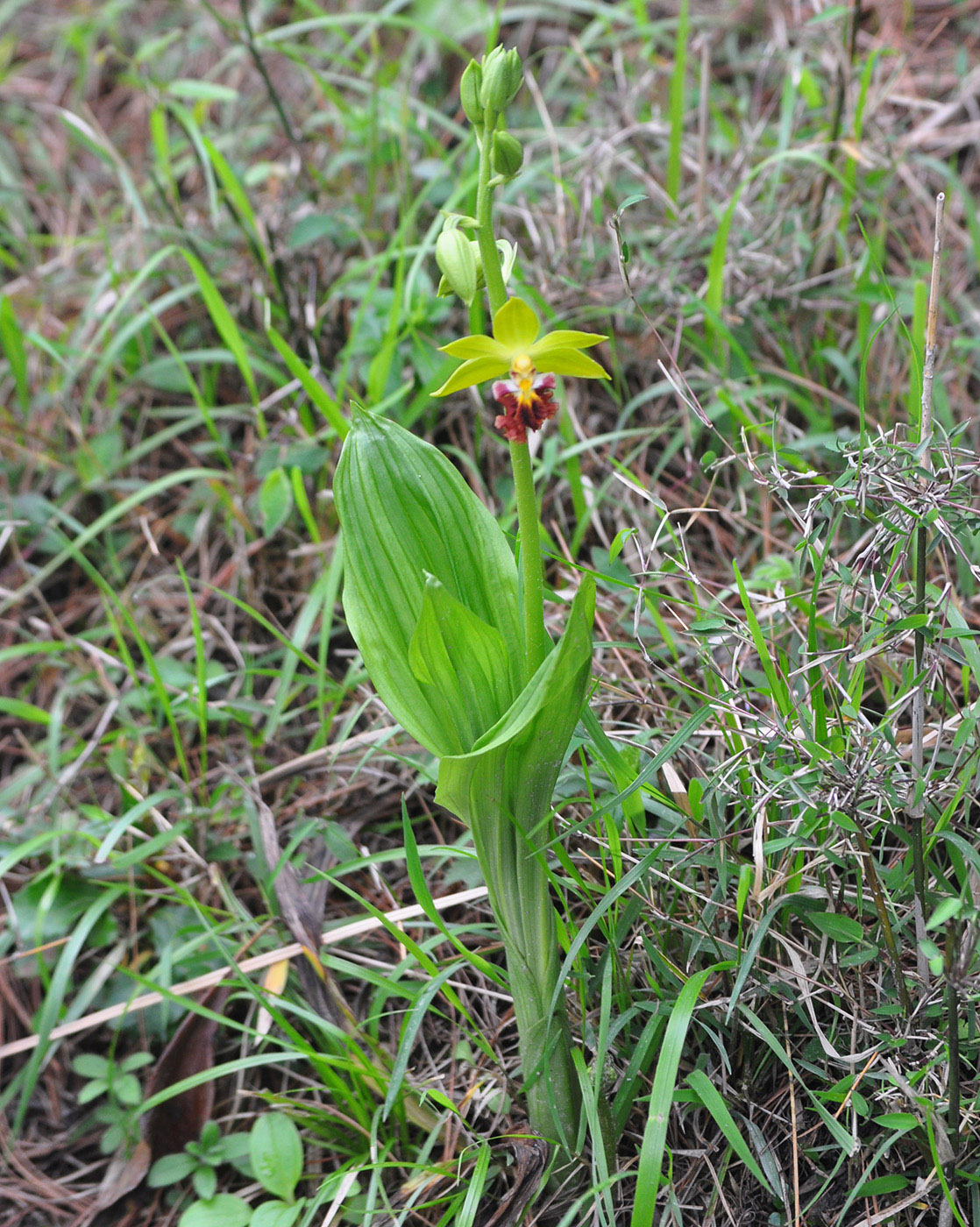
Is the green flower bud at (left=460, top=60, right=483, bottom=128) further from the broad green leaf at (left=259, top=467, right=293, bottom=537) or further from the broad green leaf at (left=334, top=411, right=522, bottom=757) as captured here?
the broad green leaf at (left=259, top=467, right=293, bottom=537)

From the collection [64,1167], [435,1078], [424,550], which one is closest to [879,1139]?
[435,1078]

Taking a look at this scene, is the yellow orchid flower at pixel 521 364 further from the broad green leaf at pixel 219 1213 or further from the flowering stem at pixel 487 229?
the broad green leaf at pixel 219 1213

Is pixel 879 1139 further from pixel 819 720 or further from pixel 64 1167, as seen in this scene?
pixel 64 1167

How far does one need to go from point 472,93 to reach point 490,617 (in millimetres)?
635

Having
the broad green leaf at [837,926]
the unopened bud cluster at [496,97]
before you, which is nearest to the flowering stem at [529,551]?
the unopened bud cluster at [496,97]

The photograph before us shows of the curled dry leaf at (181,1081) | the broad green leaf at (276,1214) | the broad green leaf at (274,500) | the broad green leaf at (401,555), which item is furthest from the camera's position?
the broad green leaf at (274,500)

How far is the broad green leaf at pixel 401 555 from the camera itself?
128 centimetres

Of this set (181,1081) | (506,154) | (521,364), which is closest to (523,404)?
(521,364)

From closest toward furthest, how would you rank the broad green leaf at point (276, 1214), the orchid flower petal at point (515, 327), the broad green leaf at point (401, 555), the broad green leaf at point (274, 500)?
1. the orchid flower petal at point (515, 327)
2. the broad green leaf at point (401, 555)
3. the broad green leaf at point (276, 1214)
4. the broad green leaf at point (274, 500)

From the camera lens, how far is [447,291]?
121 centimetres

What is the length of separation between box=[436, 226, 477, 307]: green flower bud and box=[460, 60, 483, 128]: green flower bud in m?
0.14

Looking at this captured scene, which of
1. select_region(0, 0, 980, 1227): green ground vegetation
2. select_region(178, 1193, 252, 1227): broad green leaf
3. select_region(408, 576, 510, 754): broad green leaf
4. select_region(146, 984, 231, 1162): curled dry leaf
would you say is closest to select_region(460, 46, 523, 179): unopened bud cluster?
select_region(0, 0, 980, 1227): green ground vegetation

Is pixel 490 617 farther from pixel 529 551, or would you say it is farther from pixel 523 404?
pixel 523 404

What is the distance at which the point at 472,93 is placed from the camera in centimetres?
118
